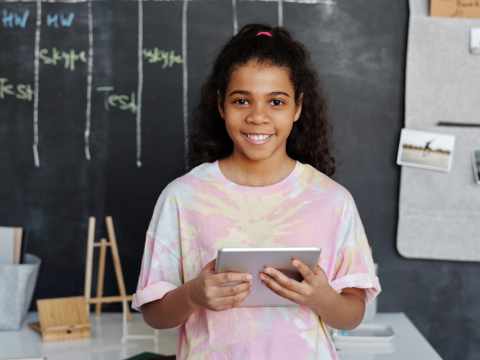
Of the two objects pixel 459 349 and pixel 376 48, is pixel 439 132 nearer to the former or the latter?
pixel 376 48

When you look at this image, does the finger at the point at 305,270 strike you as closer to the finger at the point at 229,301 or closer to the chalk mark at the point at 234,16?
the finger at the point at 229,301

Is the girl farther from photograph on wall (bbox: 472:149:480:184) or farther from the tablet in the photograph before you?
photograph on wall (bbox: 472:149:480:184)

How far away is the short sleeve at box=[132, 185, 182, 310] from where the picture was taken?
48.6 inches

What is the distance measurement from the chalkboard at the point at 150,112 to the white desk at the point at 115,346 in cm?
20

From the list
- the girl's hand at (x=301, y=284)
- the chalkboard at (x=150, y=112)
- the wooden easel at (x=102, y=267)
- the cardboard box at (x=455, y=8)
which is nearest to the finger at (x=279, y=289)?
the girl's hand at (x=301, y=284)

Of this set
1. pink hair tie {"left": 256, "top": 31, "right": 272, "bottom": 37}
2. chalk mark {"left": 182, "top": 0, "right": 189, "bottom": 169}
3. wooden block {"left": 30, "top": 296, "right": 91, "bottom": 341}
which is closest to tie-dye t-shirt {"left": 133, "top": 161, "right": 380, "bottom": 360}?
pink hair tie {"left": 256, "top": 31, "right": 272, "bottom": 37}

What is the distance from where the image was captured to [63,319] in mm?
1881

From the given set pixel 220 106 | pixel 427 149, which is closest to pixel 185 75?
pixel 427 149

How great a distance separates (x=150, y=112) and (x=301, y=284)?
3.48 ft

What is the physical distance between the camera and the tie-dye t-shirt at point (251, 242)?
121 cm

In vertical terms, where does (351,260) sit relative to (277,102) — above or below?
below

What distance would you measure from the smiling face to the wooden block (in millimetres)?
839

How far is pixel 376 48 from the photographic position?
80.9 inches

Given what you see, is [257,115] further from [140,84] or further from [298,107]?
[140,84]
